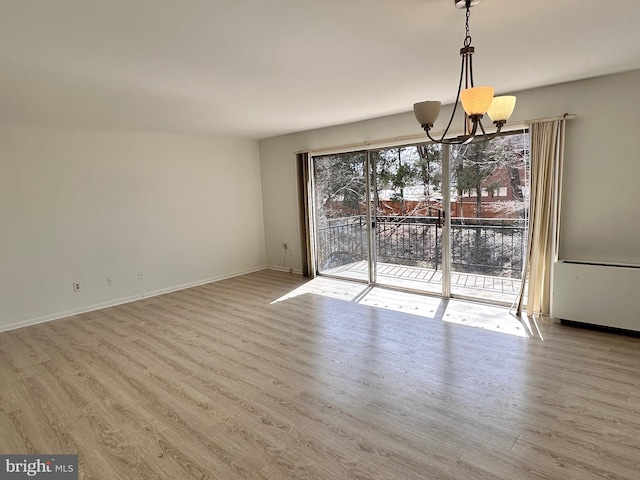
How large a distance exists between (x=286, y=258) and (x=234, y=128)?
2.48 meters

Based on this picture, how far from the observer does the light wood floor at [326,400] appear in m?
2.03

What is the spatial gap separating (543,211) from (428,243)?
1.58 meters

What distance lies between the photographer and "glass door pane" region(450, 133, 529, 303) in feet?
13.8

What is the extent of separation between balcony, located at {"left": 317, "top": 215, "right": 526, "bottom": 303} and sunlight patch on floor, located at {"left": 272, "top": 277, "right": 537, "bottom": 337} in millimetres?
279

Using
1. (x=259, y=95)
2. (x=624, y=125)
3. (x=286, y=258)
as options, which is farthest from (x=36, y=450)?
(x=624, y=125)

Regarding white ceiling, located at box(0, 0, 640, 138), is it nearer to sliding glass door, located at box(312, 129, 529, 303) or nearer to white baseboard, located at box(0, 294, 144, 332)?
sliding glass door, located at box(312, 129, 529, 303)

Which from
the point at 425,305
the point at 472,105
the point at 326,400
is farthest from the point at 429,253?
the point at 472,105

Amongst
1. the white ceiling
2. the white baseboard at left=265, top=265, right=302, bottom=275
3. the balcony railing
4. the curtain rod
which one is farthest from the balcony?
the white ceiling

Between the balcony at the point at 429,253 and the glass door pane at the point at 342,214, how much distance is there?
0.7 inches

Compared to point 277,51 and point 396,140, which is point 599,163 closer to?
point 396,140

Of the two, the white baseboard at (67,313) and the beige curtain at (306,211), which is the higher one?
the beige curtain at (306,211)

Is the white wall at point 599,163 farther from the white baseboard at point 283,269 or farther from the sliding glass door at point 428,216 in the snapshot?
the white baseboard at point 283,269

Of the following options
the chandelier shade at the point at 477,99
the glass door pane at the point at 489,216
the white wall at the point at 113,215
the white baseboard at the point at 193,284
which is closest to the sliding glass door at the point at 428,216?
the glass door pane at the point at 489,216

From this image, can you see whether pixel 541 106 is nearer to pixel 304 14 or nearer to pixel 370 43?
pixel 370 43
